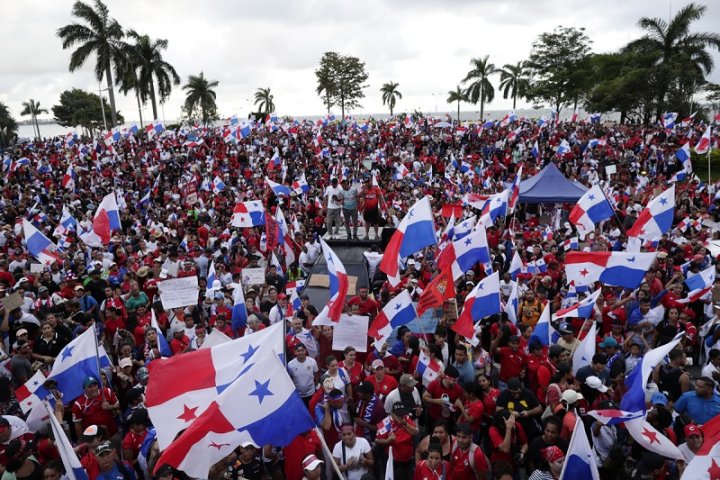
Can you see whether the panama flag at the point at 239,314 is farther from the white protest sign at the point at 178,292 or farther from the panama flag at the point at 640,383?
the panama flag at the point at 640,383

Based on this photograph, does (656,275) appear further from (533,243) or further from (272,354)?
(272,354)

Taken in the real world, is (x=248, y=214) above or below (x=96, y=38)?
below

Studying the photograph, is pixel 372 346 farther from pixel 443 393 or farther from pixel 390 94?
pixel 390 94

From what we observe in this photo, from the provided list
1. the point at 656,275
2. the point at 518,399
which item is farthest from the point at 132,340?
the point at 656,275

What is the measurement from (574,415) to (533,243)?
342 inches

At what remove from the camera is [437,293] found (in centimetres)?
802

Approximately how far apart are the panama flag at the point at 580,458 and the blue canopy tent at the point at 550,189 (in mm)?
13884

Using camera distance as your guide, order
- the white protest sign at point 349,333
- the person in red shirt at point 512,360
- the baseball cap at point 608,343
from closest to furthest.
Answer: the person in red shirt at point 512,360
the baseball cap at point 608,343
the white protest sign at point 349,333

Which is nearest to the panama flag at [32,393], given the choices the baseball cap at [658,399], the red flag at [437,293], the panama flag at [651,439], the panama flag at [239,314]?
the panama flag at [239,314]

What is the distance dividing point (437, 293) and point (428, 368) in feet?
5.73

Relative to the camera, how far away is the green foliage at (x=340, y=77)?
6562 centimetres

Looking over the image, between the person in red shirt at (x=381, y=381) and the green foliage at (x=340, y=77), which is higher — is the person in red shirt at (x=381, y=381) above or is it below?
below

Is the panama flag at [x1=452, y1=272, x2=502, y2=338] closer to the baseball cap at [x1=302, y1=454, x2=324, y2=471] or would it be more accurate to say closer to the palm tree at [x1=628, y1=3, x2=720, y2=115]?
the baseball cap at [x1=302, y1=454, x2=324, y2=471]

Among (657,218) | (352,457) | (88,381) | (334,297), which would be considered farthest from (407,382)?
(657,218)
